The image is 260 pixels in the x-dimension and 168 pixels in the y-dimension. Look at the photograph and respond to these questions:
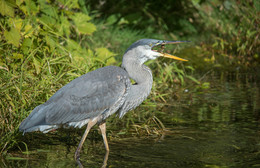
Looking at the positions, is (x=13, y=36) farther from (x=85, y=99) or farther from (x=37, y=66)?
(x=85, y=99)

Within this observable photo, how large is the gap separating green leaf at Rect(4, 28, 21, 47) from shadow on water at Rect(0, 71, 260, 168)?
122 cm

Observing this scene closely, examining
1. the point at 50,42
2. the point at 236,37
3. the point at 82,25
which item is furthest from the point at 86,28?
the point at 236,37

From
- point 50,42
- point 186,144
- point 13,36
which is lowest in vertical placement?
point 186,144

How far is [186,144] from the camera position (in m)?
5.25

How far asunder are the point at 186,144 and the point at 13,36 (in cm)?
256

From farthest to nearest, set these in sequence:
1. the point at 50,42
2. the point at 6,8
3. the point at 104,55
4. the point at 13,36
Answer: the point at 104,55 < the point at 50,42 < the point at 13,36 < the point at 6,8

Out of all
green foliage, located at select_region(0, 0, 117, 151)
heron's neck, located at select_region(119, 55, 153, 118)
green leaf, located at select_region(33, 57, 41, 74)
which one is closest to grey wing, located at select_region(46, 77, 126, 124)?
heron's neck, located at select_region(119, 55, 153, 118)

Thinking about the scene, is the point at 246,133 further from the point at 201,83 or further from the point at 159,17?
the point at 159,17

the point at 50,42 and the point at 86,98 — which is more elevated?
the point at 50,42

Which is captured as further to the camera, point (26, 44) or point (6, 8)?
point (26, 44)

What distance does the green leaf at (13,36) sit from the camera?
5.73 m

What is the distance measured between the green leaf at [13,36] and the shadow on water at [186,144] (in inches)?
47.9

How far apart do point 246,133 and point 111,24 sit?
5.85m

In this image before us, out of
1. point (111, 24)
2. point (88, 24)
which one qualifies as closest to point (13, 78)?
point (88, 24)
